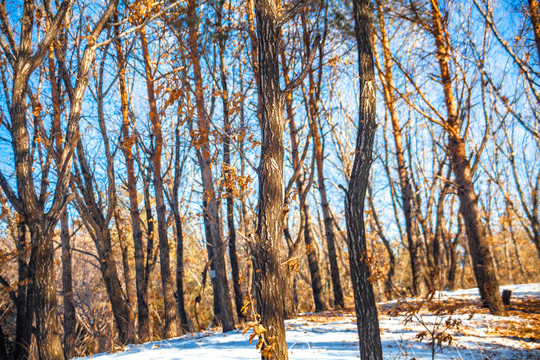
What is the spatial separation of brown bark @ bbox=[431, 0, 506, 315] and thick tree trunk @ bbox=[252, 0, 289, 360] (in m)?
5.16

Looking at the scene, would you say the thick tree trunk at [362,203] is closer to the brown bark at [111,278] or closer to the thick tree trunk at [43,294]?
the thick tree trunk at [43,294]

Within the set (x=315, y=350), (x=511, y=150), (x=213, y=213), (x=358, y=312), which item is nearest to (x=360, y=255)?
(x=358, y=312)

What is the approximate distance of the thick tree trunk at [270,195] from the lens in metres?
3.29

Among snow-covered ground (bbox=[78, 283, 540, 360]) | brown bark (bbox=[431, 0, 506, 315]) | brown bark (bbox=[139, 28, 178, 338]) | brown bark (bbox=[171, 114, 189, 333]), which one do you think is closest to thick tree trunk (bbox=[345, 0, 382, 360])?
snow-covered ground (bbox=[78, 283, 540, 360])

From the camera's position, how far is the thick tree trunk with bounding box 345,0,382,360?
12.4 feet

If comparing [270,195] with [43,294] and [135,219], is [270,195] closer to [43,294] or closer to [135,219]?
[43,294]

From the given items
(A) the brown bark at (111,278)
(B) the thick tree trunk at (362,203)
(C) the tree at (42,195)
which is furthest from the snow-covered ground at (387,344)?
(A) the brown bark at (111,278)

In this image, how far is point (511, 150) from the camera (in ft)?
57.4

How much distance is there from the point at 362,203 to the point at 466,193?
182 inches

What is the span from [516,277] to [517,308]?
23252 mm

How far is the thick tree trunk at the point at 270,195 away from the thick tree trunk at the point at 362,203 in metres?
0.95

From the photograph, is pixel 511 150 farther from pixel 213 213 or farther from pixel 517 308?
pixel 213 213

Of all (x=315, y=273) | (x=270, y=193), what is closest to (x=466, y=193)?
(x=315, y=273)

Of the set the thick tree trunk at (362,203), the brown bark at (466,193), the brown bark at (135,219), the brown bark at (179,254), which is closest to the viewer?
the thick tree trunk at (362,203)
